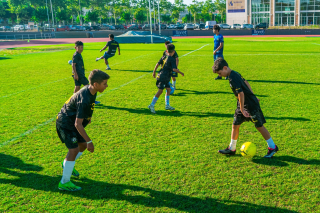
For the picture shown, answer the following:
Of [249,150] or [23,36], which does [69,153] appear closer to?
[249,150]

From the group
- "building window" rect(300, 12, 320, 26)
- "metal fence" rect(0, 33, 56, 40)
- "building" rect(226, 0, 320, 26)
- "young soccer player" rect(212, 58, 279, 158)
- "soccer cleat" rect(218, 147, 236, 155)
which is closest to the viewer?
"young soccer player" rect(212, 58, 279, 158)

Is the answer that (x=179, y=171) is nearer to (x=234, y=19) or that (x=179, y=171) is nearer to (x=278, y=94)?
(x=278, y=94)

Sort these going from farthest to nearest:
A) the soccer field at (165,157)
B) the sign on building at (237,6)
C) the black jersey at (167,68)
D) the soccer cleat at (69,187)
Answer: the sign on building at (237,6) < the black jersey at (167,68) < the soccer cleat at (69,187) < the soccer field at (165,157)

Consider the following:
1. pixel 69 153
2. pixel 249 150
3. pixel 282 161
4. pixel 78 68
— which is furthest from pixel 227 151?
pixel 78 68

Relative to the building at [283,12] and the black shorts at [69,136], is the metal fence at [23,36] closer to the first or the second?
the building at [283,12]

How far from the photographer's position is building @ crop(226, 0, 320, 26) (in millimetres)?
69750

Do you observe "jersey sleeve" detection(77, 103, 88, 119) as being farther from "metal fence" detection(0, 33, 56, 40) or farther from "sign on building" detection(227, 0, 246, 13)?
"sign on building" detection(227, 0, 246, 13)

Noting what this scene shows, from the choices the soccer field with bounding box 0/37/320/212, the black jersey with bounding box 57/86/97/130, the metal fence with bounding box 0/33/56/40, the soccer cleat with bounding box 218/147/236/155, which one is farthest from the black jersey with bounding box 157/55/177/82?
the metal fence with bounding box 0/33/56/40

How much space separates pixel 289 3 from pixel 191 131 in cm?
7732

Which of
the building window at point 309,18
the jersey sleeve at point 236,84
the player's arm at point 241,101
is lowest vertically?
the player's arm at point 241,101

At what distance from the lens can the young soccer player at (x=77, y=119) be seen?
3775 millimetres

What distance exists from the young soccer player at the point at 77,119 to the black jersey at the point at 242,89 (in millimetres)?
1993

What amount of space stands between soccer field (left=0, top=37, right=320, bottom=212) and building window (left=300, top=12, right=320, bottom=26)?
A: 69876 millimetres

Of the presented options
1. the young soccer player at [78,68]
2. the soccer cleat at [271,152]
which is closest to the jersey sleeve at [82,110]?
the soccer cleat at [271,152]
